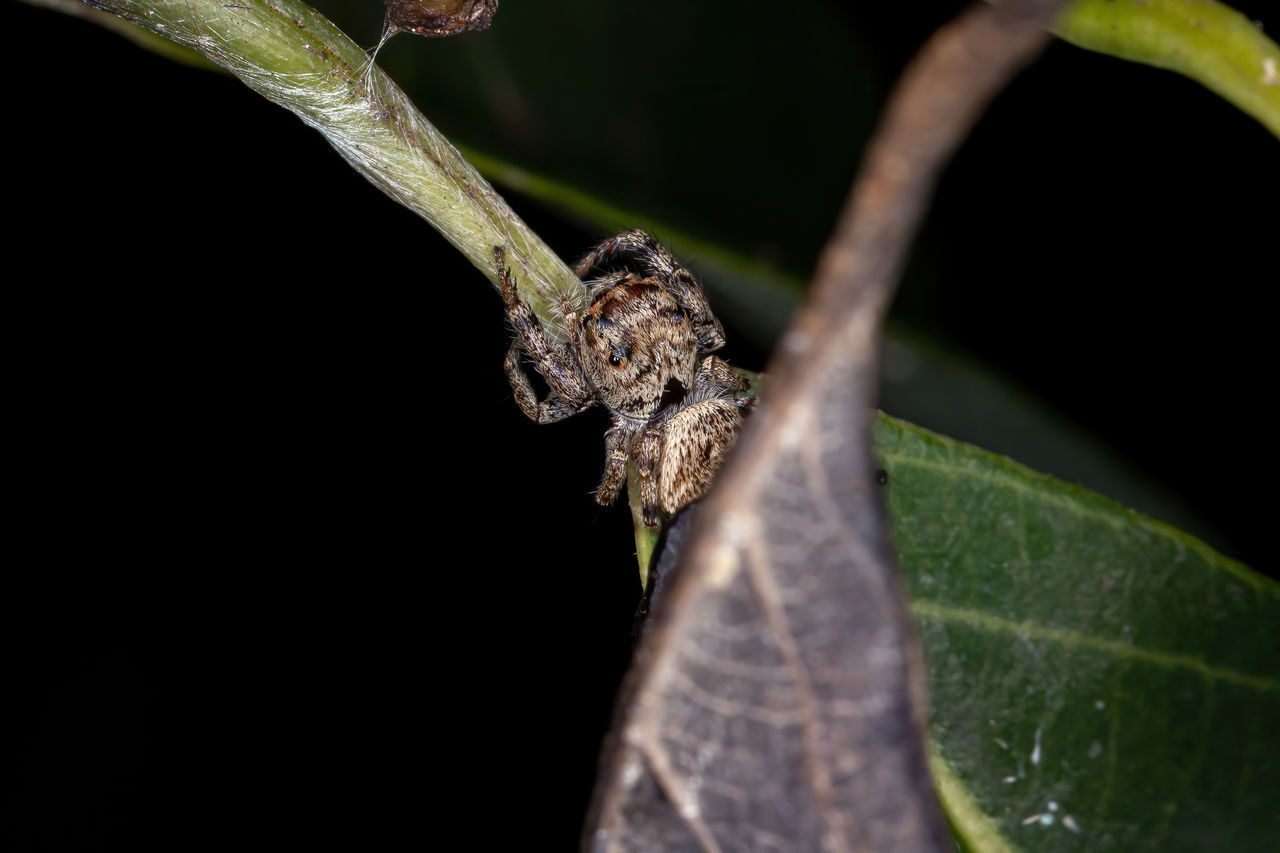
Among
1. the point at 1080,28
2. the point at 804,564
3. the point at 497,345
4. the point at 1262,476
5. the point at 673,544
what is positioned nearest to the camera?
the point at 804,564

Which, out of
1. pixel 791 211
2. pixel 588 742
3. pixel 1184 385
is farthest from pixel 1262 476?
pixel 588 742

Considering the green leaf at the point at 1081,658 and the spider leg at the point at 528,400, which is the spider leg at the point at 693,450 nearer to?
the spider leg at the point at 528,400

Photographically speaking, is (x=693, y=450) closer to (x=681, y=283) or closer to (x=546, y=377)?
(x=546, y=377)

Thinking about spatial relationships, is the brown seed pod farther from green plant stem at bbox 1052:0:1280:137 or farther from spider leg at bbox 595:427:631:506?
spider leg at bbox 595:427:631:506

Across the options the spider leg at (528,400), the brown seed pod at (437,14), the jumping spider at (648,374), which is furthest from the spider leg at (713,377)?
the brown seed pod at (437,14)

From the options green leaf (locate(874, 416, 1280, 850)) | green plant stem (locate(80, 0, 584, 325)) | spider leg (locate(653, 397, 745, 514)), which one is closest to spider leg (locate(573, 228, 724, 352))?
spider leg (locate(653, 397, 745, 514))

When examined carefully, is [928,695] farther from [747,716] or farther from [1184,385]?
[1184,385]

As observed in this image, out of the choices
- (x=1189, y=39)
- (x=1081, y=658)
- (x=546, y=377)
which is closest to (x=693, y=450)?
(x=546, y=377)
